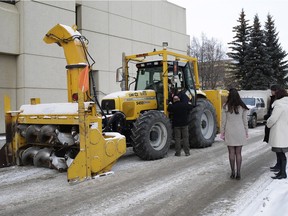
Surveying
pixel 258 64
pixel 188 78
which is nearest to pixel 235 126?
pixel 188 78

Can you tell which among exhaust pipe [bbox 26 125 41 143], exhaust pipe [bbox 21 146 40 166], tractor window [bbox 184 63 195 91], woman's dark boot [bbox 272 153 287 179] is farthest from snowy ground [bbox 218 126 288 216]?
exhaust pipe [bbox 21 146 40 166]

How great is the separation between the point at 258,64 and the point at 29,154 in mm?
30135

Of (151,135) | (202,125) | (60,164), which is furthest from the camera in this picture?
(202,125)

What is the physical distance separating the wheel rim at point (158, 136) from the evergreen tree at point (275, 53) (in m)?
31.5

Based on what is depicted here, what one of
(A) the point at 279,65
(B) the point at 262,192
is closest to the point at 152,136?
(B) the point at 262,192

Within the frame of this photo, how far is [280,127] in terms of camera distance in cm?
635

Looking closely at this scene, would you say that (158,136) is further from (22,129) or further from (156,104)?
(22,129)

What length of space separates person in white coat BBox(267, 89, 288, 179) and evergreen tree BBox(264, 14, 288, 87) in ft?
107

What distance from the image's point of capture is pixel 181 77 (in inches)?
400

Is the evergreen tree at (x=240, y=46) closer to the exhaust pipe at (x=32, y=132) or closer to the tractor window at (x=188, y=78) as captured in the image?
the tractor window at (x=188, y=78)

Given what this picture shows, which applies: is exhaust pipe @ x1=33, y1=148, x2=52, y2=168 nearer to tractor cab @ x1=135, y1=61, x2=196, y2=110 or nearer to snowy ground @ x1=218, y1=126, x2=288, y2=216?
tractor cab @ x1=135, y1=61, x2=196, y2=110

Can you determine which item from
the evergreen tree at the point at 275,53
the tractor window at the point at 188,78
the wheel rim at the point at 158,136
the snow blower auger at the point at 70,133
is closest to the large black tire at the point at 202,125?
the tractor window at the point at 188,78

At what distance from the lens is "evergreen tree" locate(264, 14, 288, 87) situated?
36938 mm

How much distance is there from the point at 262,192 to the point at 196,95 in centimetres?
536
